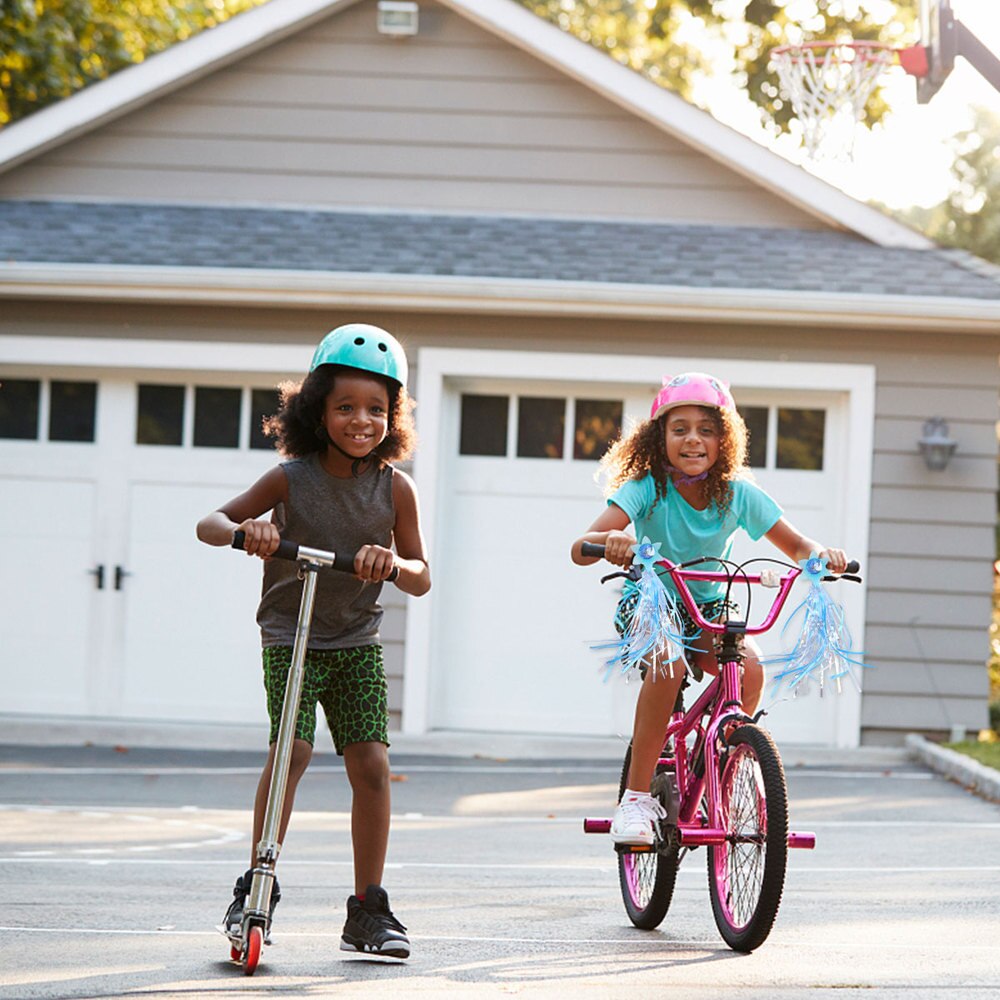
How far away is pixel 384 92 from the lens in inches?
501

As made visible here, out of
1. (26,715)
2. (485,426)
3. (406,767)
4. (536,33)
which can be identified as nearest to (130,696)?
(26,715)

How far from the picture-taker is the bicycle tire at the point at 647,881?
5215 mm

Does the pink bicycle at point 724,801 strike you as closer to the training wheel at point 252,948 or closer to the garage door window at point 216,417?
the training wheel at point 252,948

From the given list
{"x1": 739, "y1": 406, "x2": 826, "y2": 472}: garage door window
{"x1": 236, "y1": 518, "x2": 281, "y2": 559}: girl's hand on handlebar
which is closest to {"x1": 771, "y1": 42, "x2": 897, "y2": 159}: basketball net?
{"x1": 739, "y1": 406, "x2": 826, "y2": 472}: garage door window

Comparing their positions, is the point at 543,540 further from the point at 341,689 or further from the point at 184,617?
the point at 341,689

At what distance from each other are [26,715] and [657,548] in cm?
786

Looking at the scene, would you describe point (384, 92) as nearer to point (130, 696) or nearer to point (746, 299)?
point (746, 299)

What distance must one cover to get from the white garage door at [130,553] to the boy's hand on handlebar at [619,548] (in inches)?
279

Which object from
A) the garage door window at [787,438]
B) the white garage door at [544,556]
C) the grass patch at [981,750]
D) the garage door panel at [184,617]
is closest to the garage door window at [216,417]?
the garage door panel at [184,617]

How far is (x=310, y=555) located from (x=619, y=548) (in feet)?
3.24

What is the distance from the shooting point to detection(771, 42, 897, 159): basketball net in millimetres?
9883

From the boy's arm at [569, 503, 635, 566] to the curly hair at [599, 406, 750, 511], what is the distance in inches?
7.8

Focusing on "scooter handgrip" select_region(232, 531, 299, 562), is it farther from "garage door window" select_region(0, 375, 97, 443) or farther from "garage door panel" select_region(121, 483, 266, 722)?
"garage door window" select_region(0, 375, 97, 443)

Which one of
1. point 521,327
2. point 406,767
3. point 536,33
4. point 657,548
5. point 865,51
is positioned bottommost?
point 406,767
